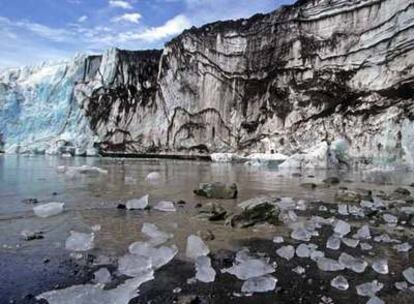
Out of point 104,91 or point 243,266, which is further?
point 104,91

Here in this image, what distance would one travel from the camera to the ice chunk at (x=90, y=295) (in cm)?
383

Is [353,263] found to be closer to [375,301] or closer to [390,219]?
[375,301]

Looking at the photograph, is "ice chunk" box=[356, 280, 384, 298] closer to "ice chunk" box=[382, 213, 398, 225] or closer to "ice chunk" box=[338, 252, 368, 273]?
"ice chunk" box=[338, 252, 368, 273]

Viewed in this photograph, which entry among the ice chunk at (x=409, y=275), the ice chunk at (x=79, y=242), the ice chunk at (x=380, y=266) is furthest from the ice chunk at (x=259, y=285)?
the ice chunk at (x=79, y=242)

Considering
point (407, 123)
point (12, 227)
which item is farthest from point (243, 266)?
point (407, 123)

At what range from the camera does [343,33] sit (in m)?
40.4

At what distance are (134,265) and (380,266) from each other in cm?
282

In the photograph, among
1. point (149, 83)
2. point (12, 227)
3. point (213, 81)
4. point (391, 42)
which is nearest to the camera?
point (12, 227)

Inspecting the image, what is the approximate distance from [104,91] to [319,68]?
28842mm

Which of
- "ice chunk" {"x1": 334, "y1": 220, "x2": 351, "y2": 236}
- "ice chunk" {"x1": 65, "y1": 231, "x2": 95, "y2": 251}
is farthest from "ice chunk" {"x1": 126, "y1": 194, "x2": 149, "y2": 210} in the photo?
"ice chunk" {"x1": 334, "y1": 220, "x2": 351, "y2": 236}

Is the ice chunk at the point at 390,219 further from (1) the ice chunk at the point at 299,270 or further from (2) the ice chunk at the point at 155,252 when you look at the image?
(2) the ice chunk at the point at 155,252

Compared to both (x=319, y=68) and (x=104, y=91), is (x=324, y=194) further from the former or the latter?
(x=104, y=91)

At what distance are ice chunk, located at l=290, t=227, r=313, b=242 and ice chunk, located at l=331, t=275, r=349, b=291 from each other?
195 centimetres

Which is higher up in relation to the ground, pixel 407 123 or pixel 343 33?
pixel 343 33
